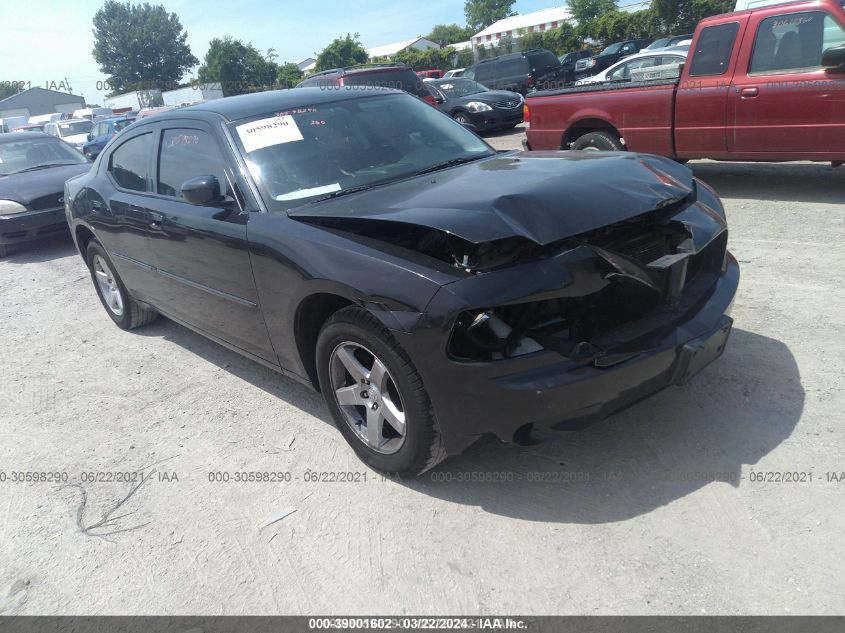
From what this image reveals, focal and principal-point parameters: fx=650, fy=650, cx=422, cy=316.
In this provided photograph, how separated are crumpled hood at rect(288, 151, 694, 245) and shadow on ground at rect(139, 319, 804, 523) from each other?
0.91m

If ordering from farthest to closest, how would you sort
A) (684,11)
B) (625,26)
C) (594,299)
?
1. (625,26)
2. (684,11)
3. (594,299)

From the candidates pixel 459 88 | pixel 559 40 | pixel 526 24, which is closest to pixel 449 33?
pixel 526 24

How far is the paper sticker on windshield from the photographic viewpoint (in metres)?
3.62

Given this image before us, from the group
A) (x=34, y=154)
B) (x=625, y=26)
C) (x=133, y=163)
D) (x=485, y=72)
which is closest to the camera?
(x=133, y=163)

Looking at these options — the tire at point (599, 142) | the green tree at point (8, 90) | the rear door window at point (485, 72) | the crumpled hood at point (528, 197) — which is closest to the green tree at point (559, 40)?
the rear door window at point (485, 72)

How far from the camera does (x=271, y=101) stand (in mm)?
4062

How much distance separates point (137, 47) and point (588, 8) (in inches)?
2609

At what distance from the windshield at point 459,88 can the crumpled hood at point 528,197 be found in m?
12.8

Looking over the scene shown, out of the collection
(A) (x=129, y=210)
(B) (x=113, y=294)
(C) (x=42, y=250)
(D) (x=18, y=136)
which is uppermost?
(D) (x=18, y=136)

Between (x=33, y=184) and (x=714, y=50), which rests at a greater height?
(x=714, y=50)

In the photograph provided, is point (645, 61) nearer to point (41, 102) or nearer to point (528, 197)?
point (528, 197)

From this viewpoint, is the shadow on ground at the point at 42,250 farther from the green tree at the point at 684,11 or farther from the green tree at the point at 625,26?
the green tree at the point at 625,26

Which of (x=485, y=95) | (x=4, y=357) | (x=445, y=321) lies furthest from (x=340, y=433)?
(x=485, y=95)

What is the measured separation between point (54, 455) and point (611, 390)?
10.5ft
